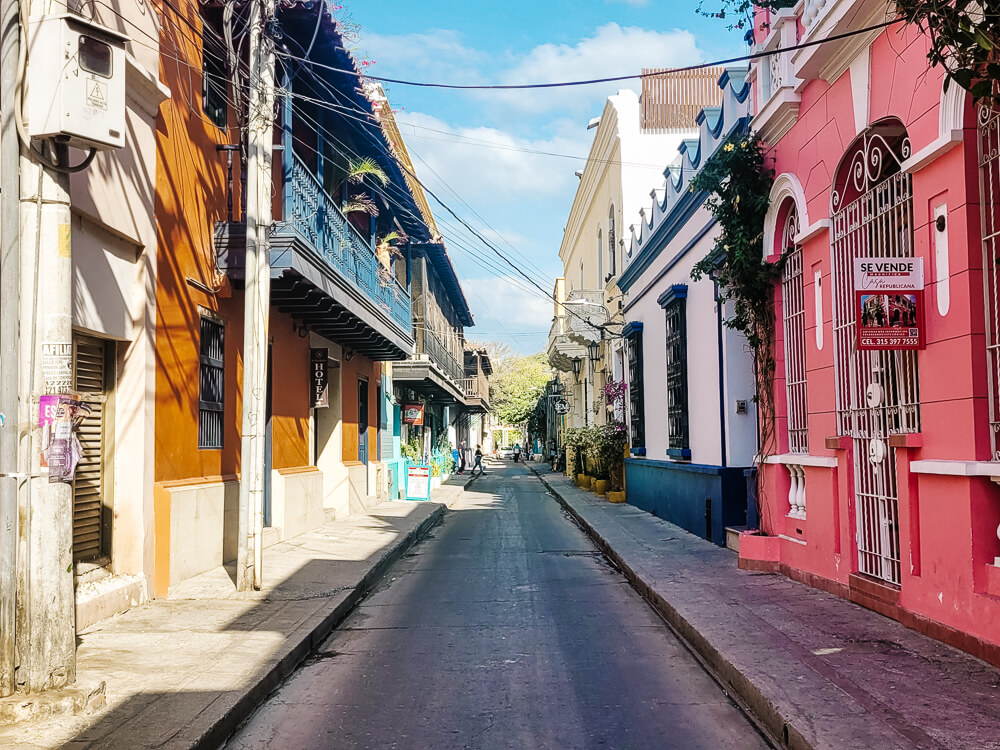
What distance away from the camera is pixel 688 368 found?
14.6 meters

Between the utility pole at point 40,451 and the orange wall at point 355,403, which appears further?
the orange wall at point 355,403

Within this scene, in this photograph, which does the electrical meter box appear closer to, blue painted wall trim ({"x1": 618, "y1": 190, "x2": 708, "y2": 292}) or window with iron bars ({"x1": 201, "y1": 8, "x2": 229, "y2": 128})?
window with iron bars ({"x1": 201, "y1": 8, "x2": 229, "y2": 128})

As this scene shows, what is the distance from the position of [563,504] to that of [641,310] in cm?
600

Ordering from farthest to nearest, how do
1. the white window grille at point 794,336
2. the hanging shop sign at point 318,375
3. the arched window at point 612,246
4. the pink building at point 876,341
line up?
the arched window at point 612,246
the hanging shop sign at point 318,375
the white window grille at point 794,336
the pink building at point 876,341

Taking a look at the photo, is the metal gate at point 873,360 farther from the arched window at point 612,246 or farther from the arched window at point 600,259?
the arched window at point 600,259

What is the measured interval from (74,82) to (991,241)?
575 cm

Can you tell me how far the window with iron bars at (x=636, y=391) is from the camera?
63.6 feet

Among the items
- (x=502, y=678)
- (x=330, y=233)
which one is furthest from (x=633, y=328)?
(x=502, y=678)

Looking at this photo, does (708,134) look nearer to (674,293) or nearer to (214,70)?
(674,293)

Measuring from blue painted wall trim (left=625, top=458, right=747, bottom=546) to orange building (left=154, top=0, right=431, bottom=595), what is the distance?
228 inches

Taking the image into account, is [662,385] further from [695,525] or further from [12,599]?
[12,599]

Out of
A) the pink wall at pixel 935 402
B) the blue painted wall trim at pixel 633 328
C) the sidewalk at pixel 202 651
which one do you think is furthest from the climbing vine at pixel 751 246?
the blue painted wall trim at pixel 633 328

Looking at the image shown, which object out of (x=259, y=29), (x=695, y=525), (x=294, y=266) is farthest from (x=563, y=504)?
(x=259, y=29)

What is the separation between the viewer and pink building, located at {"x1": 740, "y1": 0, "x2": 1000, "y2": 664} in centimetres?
611
